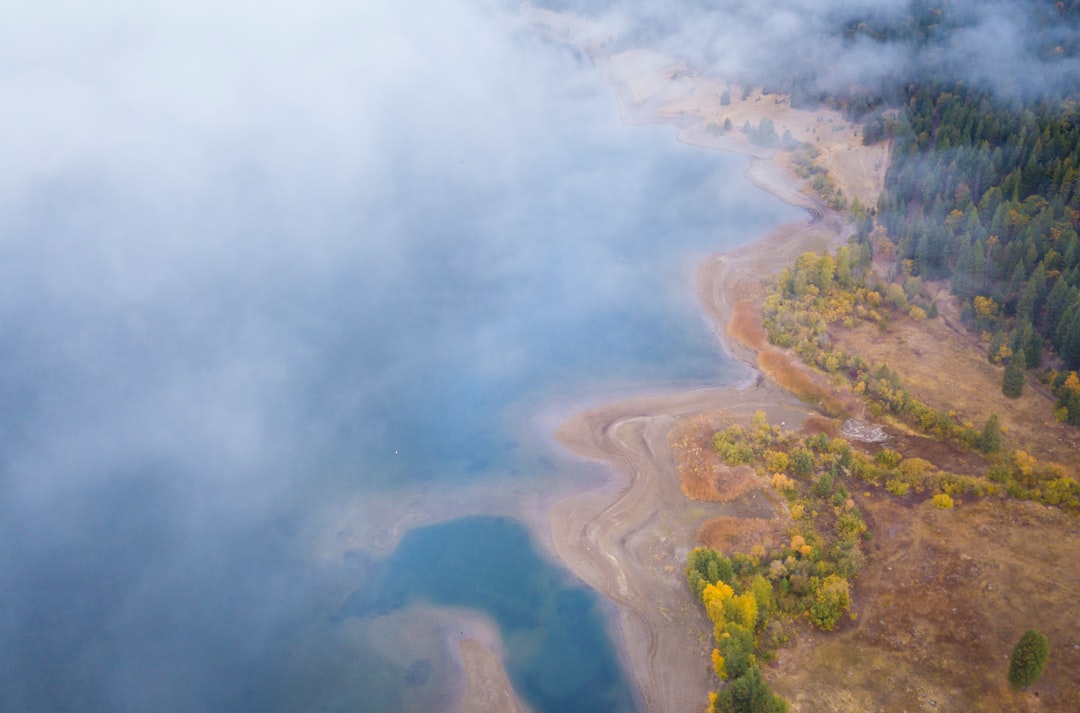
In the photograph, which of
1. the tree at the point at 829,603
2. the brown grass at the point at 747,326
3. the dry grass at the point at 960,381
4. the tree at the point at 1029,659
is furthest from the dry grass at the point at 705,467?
the tree at the point at 1029,659

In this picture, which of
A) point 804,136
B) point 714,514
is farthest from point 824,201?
point 714,514

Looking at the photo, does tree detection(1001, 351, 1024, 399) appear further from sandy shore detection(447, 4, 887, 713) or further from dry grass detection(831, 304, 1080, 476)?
sandy shore detection(447, 4, 887, 713)

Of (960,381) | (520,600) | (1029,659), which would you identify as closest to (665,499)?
(520,600)

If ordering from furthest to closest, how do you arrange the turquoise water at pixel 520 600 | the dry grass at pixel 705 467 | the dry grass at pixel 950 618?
the dry grass at pixel 705 467, the turquoise water at pixel 520 600, the dry grass at pixel 950 618

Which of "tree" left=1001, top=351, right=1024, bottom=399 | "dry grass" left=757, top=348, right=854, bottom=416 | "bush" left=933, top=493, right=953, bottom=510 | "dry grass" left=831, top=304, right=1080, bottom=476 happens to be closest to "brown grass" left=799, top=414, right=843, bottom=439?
"dry grass" left=757, top=348, right=854, bottom=416

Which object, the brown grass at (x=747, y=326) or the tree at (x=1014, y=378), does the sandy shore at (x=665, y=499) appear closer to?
the brown grass at (x=747, y=326)

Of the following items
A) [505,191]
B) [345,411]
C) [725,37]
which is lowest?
[345,411]

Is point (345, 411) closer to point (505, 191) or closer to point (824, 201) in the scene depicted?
point (505, 191)
